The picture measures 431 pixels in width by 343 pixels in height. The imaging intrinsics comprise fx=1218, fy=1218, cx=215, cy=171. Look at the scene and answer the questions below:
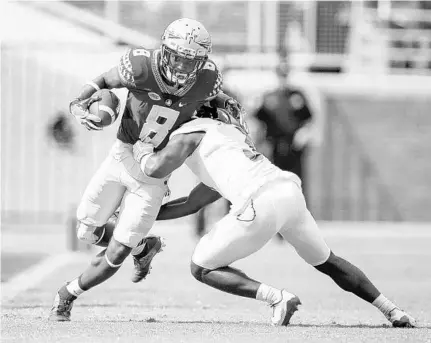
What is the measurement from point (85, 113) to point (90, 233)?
89 centimetres

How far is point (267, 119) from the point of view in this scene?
1572cm

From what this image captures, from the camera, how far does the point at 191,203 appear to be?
823cm

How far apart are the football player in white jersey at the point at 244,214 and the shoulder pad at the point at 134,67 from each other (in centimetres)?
49

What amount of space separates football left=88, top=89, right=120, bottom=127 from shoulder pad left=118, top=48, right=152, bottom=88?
0.44 feet

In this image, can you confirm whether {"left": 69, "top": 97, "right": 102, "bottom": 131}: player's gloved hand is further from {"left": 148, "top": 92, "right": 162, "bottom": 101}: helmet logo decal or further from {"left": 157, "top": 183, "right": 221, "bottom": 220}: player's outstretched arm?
{"left": 157, "top": 183, "right": 221, "bottom": 220}: player's outstretched arm

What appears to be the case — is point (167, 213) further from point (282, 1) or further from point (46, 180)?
point (282, 1)

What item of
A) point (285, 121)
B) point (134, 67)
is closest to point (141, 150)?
point (134, 67)

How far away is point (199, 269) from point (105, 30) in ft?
39.3

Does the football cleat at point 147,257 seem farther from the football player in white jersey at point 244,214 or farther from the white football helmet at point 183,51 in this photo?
the white football helmet at point 183,51

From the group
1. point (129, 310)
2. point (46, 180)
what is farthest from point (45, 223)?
point (129, 310)

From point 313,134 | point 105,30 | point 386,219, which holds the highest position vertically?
point 105,30

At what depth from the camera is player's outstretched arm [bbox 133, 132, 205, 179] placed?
7.49m

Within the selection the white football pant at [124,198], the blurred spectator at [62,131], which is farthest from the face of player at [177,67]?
the blurred spectator at [62,131]

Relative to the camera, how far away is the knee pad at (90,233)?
825 centimetres
